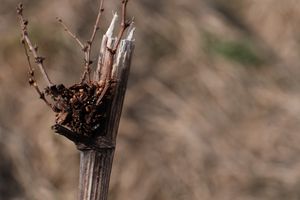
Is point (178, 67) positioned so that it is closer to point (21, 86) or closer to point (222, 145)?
point (222, 145)

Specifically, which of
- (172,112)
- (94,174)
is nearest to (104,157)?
(94,174)

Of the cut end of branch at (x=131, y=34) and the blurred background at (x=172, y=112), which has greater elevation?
the blurred background at (x=172, y=112)

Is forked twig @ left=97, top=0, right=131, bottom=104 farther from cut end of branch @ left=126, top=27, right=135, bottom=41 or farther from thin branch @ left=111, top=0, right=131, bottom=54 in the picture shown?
cut end of branch @ left=126, top=27, right=135, bottom=41

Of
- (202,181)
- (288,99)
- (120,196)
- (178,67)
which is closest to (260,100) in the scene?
(288,99)

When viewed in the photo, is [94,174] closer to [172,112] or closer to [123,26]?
[123,26]

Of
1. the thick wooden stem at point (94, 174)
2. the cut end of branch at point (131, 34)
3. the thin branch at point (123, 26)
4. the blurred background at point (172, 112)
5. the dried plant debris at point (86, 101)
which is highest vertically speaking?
the blurred background at point (172, 112)

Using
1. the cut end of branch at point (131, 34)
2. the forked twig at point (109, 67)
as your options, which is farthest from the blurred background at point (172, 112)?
the forked twig at point (109, 67)

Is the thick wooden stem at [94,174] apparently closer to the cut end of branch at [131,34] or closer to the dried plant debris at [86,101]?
the dried plant debris at [86,101]
